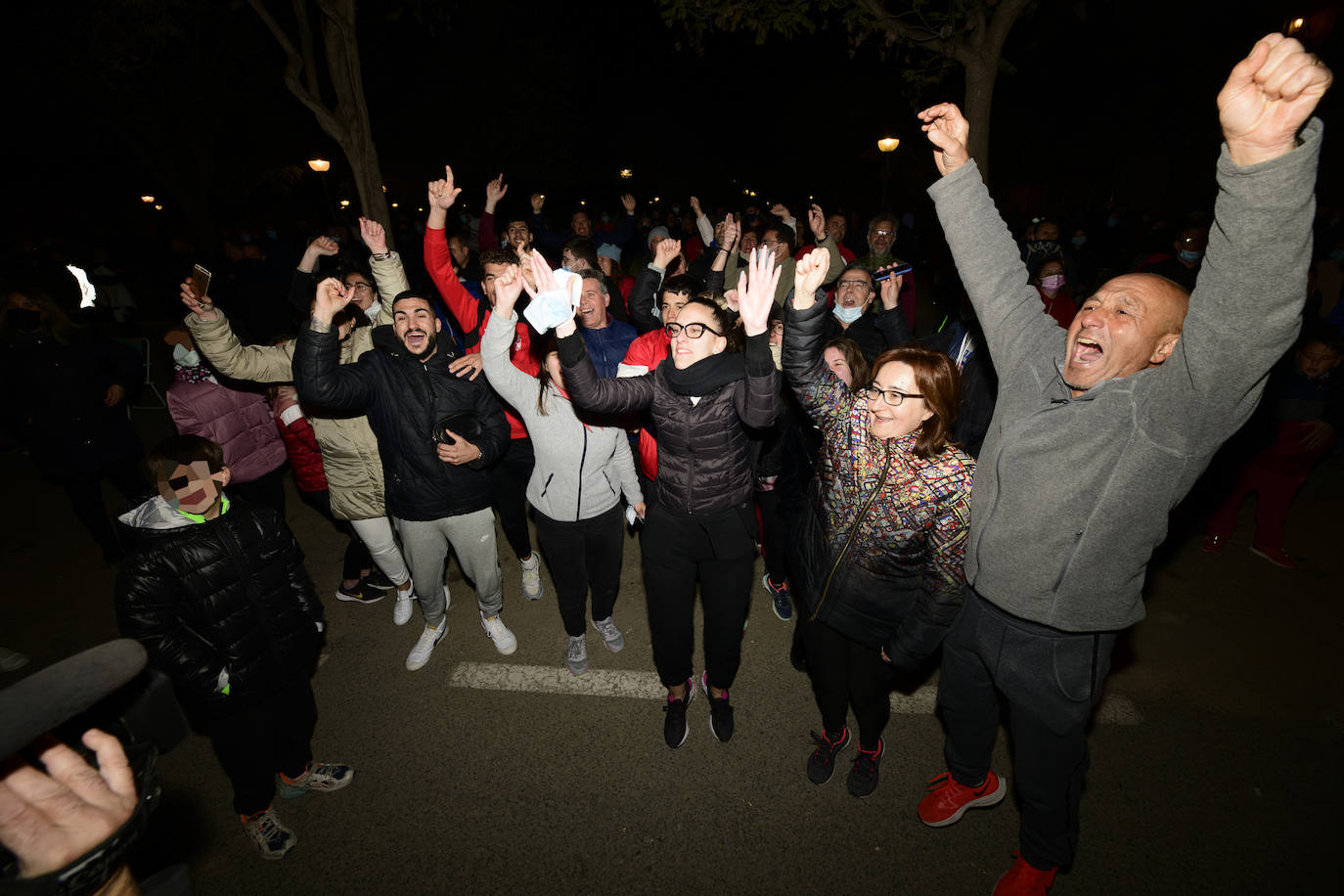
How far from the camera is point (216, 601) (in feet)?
7.72

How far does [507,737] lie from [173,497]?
207cm

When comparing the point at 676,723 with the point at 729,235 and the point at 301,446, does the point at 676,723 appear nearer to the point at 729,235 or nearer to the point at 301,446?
the point at 301,446

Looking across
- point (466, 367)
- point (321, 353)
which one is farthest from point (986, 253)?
point (321, 353)

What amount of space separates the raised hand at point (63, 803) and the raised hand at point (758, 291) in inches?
83.6

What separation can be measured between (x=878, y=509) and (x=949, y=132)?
4.60ft

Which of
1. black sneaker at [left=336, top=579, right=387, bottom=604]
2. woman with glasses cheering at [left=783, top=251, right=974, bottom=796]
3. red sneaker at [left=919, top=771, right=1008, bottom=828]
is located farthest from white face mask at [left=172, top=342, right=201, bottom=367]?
red sneaker at [left=919, top=771, right=1008, bottom=828]

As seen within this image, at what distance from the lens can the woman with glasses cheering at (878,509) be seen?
89.7 inches

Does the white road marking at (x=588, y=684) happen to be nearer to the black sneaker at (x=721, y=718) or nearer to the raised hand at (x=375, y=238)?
the black sneaker at (x=721, y=718)

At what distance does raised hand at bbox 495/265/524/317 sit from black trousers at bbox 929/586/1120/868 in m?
2.34

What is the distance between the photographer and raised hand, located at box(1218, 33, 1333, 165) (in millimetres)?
1229

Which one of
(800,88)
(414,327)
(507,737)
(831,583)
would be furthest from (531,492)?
(800,88)

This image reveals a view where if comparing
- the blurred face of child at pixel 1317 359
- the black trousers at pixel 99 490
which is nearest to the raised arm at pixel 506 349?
the black trousers at pixel 99 490

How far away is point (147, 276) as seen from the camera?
59.1 feet

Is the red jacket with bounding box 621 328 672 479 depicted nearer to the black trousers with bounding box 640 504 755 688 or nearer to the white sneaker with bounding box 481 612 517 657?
the black trousers with bounding box 640 504 755 688
